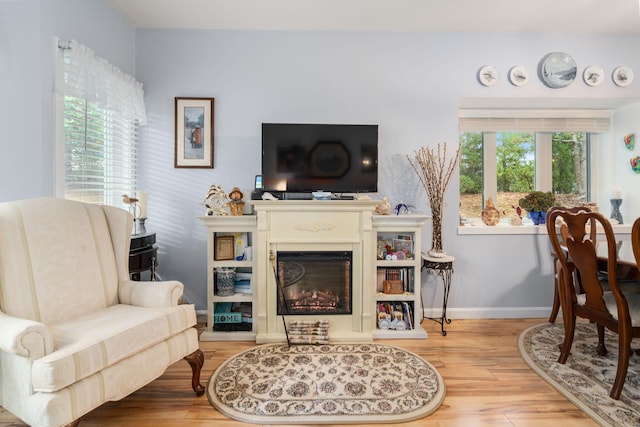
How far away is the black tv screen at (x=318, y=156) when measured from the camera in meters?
2.86

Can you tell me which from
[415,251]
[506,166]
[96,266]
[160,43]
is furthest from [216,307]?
[506,166]

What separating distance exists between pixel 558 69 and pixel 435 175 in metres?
1.49

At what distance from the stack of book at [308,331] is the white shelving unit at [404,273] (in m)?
0.41

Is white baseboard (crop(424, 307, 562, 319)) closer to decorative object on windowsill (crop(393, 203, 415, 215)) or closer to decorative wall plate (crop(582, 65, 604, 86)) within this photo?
decorative object on windowsill (crop(393, 203, 415, 215))

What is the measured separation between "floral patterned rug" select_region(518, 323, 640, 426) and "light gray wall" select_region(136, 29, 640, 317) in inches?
21.2

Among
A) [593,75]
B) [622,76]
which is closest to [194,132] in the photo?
[593,75]

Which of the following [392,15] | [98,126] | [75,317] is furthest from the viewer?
[392,15]

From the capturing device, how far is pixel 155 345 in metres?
1.72

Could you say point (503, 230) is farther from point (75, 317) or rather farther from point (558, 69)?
point (75, 317)

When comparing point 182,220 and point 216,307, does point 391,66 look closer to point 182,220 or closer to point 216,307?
point 182,220

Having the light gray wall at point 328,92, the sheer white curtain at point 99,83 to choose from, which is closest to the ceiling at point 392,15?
the light gray wall at point 328,92

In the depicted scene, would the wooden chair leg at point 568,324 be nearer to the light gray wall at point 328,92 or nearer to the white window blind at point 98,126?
the light gray wall at point 328,92

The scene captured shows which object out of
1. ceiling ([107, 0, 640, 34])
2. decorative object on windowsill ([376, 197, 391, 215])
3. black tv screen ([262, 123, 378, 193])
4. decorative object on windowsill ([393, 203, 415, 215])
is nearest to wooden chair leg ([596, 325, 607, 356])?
decorative object on windowsill ([393, 203, 415, 215])

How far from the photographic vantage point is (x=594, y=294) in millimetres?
2027
